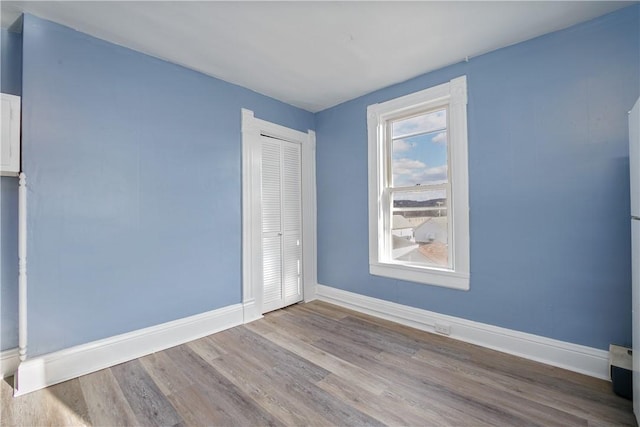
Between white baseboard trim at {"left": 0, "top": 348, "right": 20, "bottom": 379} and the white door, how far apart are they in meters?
2.03

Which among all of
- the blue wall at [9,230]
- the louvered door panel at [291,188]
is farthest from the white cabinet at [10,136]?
the louvered door panel at [291,188]

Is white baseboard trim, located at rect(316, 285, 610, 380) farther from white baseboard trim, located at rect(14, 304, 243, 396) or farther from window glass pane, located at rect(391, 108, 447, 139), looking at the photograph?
window glass pane, located at rect(391, 108, 447, 139)

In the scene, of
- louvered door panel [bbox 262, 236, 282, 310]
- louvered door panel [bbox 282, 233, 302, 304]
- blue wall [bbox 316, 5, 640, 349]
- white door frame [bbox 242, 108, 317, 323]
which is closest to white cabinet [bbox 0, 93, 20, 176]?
white door frame [bbox 242, 108, 317, 323]

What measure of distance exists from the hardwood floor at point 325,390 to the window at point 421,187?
0.79 meters

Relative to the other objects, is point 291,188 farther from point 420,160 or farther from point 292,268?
point 420,160

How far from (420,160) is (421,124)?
15.4 inches

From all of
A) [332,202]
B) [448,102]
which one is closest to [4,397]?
[332,202]

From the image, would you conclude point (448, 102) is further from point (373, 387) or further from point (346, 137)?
point (373, 387)

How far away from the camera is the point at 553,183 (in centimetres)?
220

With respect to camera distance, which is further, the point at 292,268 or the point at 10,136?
the point at 292,268

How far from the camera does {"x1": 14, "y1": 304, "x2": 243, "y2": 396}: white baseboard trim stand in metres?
1.92

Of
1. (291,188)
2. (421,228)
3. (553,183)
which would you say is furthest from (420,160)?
(291,188)

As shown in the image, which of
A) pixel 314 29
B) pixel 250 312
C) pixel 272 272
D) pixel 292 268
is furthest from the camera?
pixel 292 268

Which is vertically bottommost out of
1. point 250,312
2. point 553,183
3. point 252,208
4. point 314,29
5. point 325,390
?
point 325,390
